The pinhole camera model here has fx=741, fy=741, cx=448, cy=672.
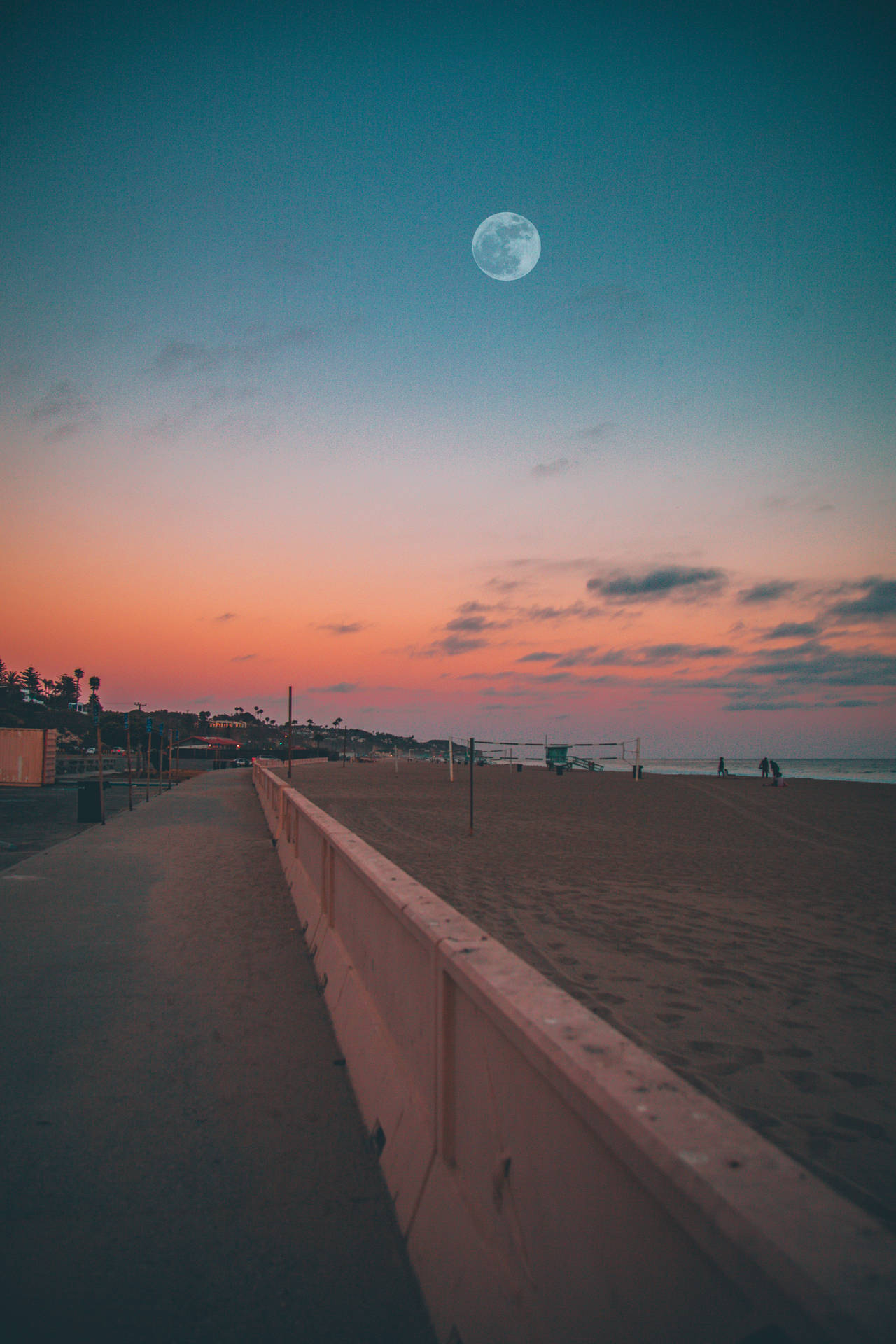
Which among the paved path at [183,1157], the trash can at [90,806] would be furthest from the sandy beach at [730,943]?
the trash can at [90,806]

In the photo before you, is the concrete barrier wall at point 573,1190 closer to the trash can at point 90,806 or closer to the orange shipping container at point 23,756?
the trash can at point 90,806

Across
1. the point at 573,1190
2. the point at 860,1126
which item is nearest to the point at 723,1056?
the point at 860,1126

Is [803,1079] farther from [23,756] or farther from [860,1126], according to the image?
[23,756]

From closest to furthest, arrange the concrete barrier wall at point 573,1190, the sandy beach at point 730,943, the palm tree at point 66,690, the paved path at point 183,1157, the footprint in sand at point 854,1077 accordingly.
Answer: the concrete barrier wall at point 573,1190 < the paved path at point 183,1157 < the sandy beach at point 730,943 < the footprint in sand at point 854,1077 < the palm tree at point 66,690

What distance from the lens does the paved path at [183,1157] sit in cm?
263

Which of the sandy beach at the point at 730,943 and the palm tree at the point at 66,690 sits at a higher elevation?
the palm tree at the point at 66,690

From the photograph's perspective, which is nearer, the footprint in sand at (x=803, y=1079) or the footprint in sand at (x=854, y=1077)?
the footprint in sand at (x=803, y=1079)

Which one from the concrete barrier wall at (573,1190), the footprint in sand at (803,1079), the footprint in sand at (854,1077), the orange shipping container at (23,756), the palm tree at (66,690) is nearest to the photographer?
the concrete barrier wall at (573,1190)

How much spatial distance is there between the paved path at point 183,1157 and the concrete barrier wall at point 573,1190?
288 mm

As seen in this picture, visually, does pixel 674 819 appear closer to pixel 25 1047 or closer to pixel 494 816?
pixel 494 816

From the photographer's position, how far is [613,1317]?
1626 mm

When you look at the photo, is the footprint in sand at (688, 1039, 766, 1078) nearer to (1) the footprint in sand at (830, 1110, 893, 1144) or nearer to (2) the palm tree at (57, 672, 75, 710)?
(1) the footprint in sand at (830, 1110, 893, 1144)

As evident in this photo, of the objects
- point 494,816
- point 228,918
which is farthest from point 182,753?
point 228,918

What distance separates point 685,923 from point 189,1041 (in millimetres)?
5685
